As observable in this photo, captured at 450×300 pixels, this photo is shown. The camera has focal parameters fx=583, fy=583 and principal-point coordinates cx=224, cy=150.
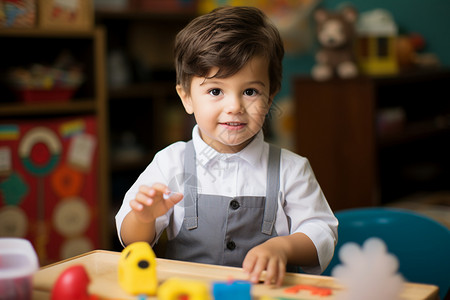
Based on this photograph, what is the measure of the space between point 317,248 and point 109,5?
2243mm

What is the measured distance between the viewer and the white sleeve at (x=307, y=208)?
95 cm

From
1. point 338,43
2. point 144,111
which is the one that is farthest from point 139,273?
point 144,111

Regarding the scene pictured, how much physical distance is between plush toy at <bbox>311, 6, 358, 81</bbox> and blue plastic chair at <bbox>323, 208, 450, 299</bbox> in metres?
1.35

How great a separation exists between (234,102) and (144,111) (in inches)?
83.6

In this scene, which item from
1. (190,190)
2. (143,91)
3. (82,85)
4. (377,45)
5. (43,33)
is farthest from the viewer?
(143,91)

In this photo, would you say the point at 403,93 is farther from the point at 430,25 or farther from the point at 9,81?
the point at 9,81

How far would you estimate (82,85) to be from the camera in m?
2.46

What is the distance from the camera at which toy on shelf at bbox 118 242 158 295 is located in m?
0.69

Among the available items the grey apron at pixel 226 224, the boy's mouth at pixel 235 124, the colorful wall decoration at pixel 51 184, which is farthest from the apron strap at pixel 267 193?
the colorful wall decoration at pixel 51 184

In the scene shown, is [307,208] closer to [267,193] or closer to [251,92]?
→ [267,193]

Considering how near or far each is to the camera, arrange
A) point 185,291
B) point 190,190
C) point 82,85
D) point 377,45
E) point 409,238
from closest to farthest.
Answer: point 185,291 < point 190,190 < point 409,238 < point 82,85 < point 377,45

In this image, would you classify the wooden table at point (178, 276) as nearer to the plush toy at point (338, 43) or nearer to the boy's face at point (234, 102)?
the boy's face at point (234, 102)

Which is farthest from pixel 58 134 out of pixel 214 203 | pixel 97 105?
pixel 214 203

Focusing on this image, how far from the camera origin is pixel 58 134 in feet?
7.43
